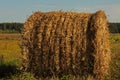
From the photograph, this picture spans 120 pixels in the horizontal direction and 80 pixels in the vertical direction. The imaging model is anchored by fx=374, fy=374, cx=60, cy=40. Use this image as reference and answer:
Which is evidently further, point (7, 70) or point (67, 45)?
point (7, 70)

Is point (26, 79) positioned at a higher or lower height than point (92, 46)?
lower

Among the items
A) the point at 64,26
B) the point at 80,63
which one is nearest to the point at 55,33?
the point at 64,26

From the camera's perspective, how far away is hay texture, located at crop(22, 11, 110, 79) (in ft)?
37.8

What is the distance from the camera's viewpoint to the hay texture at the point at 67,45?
37.8 ft

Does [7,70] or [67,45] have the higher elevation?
[67,45]

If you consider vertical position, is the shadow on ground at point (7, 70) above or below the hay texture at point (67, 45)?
below

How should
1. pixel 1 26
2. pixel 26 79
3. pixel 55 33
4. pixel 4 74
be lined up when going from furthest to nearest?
1. pixel 1 26
2. pixel 4 74
3. pixel 55 33
4. pixel 26 79

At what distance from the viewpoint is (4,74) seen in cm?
1276

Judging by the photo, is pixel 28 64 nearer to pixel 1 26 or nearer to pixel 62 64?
pixel 62 64

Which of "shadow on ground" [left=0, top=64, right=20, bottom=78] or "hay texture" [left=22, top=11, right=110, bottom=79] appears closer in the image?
"hay texture" [left=22, top=11, right=110, bottom=79]

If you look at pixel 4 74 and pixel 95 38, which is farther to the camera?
pixel 4 74

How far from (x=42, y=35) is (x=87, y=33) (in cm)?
145

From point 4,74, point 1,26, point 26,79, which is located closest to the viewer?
point 26,79

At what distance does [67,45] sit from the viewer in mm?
11562
